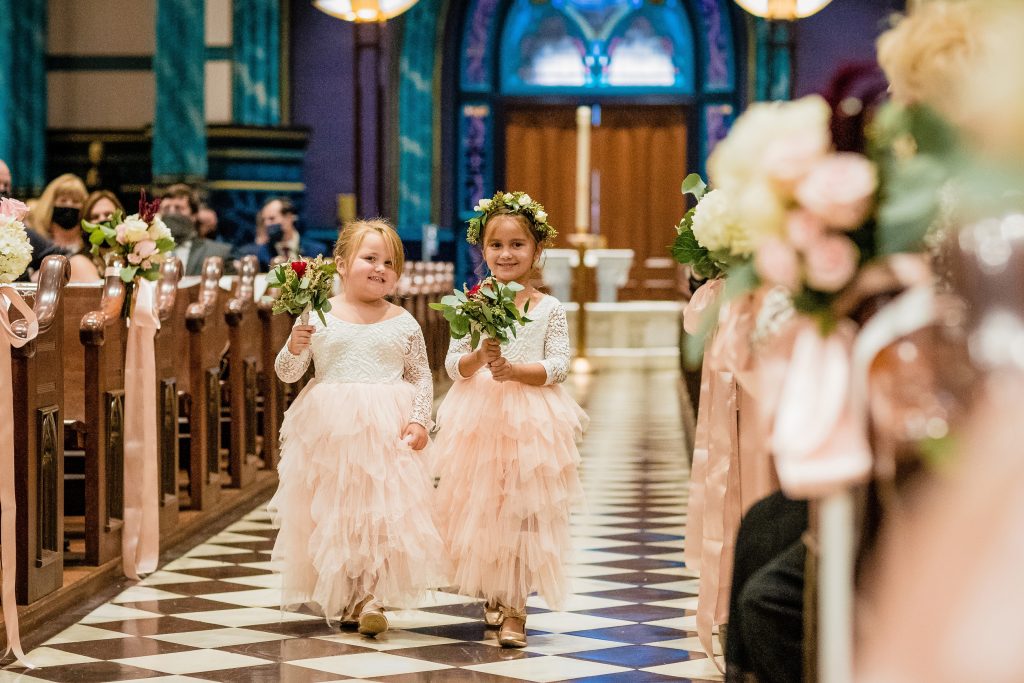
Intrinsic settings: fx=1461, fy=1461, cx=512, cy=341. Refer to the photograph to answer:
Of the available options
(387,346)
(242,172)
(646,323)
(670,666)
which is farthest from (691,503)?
(646,323)

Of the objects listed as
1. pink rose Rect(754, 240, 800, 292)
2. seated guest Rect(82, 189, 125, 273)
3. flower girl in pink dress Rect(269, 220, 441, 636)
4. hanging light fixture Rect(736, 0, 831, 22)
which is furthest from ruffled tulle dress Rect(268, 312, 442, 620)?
hanging light fixture Rect(736, 0, 831, 22)

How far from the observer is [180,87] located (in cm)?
1431

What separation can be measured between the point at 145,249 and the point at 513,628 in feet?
7.92

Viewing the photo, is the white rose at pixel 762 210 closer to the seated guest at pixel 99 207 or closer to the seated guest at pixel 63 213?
the seated guest at pixel 99 207

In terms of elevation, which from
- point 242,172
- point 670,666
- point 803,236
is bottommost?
point 670,666

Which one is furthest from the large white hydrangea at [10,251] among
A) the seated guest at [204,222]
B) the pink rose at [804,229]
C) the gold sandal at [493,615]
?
the seated guest at [204,222]

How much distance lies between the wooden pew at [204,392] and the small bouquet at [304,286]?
7.61 feet

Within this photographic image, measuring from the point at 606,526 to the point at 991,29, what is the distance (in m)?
5.69

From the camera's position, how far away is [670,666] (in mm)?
4656

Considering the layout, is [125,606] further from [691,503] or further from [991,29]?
[991,29]

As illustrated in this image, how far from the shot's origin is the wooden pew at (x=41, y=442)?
5.00 meters

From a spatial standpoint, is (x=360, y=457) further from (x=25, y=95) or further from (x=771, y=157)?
(x=25, y=95)

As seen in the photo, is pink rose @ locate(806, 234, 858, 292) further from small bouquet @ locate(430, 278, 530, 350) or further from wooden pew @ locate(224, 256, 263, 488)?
wooden pew @ locate(224, 256, 263, 488)

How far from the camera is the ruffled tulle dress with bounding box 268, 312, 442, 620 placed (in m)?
4.94
